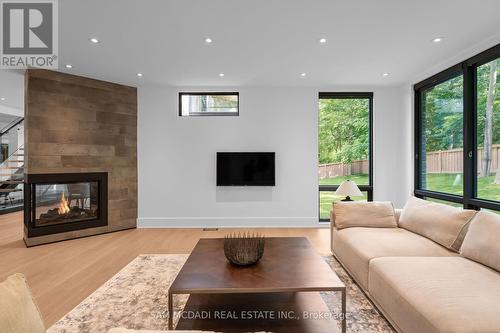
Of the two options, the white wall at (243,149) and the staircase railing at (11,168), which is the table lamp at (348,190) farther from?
the staircase railing at (11,168)

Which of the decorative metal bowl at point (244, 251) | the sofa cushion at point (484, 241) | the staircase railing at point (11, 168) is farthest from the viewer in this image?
the staircase railing at point (11, 168)

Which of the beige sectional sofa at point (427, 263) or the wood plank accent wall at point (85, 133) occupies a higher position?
the wood plank accent wall at point (85, 133)

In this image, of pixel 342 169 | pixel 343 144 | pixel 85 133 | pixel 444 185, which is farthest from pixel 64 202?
pixel 444 185

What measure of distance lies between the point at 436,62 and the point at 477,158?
5.12ft

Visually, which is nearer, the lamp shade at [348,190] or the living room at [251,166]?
the living room at [251,166]

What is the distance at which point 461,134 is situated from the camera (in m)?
3.82

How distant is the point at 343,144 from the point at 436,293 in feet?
13.2

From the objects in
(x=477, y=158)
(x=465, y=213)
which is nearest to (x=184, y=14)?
(x=465, y=213)

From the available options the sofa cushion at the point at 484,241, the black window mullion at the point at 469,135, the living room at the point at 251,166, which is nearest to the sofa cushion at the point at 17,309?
the living room at the point at 251,166

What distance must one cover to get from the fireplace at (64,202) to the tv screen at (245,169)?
7.10 feet

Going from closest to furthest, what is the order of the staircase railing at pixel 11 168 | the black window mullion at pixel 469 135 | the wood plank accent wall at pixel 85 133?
1. the black window mullion at pixel 469 135
2. the wood plank accent wall at pixel 85 133
3. the staircase railing at pixel 11 168

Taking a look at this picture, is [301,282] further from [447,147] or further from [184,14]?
[447,147]

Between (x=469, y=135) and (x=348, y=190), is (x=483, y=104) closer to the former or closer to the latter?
(x=469, y=135)

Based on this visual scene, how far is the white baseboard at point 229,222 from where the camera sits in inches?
206
